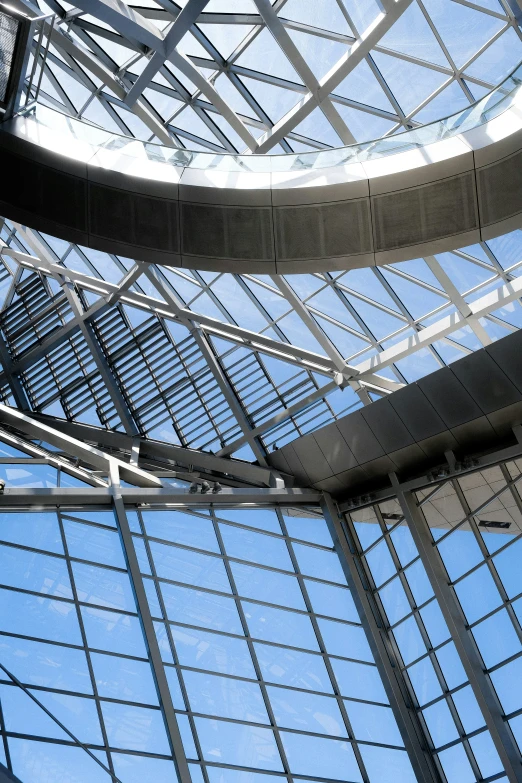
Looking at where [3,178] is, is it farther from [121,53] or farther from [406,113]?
[406,113]

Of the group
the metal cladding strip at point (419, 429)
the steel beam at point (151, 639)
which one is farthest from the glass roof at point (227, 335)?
the steel beam at point (151, 639)

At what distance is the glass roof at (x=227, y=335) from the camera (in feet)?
76.4

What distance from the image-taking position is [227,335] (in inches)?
1069

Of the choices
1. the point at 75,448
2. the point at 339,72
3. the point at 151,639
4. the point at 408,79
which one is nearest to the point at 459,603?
the point at 151,639

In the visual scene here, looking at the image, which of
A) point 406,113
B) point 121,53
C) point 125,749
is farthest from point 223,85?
point 125,749

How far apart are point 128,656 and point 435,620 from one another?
29.2 feet

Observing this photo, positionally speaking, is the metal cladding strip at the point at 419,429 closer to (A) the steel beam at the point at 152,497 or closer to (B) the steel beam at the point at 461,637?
(A) the steel beam at the point at 152,497

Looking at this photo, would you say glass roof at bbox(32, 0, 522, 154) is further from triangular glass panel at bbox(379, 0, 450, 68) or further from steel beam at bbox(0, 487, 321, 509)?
steel beam at bbox(0, 487, 321, 509)

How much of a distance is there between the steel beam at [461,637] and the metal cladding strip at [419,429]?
123 cm

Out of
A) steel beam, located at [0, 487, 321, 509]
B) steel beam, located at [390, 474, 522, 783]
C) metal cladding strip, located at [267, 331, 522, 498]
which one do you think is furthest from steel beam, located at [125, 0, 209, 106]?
steel beam, located at [390, 474, 522, 783]

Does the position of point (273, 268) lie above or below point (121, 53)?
below

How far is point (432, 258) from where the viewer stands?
20.8m

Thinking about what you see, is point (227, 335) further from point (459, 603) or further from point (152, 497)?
point (459, 603)

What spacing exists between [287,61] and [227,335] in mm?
9977
